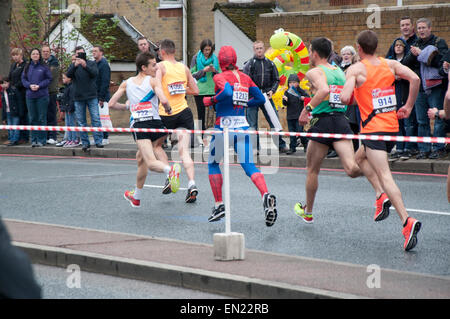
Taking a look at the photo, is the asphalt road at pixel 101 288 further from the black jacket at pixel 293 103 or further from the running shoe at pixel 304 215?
the black jacket at pixel 293 103

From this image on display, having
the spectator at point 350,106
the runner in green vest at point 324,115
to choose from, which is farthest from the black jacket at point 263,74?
the runner in green vest at point 324,115

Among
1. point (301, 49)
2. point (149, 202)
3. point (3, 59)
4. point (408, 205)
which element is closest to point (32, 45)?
point (3, 59)

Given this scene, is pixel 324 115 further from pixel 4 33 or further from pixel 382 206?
pixel 4 33

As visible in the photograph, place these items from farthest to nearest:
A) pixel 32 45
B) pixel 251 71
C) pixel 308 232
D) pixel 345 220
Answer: pixel 32 45, pixel 251 71, pixel 345 220, pixel 308 232

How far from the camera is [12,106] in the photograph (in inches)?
755

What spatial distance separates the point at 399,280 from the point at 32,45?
71.9 feet

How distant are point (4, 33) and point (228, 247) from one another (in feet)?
51.1

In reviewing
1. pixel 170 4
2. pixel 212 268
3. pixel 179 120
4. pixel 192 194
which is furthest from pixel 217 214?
pixel 170 4

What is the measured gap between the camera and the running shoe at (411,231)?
23.4 ft

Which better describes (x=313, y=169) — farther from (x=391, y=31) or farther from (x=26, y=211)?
(x=391, y=31)

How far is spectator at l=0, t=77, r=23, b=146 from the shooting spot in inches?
755

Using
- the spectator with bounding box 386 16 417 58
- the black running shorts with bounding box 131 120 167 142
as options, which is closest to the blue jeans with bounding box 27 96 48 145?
the spectator with bounding box 386 16 417 58

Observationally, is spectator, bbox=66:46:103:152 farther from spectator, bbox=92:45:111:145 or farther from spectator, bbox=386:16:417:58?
spectator, bbox=386:16:417:58
